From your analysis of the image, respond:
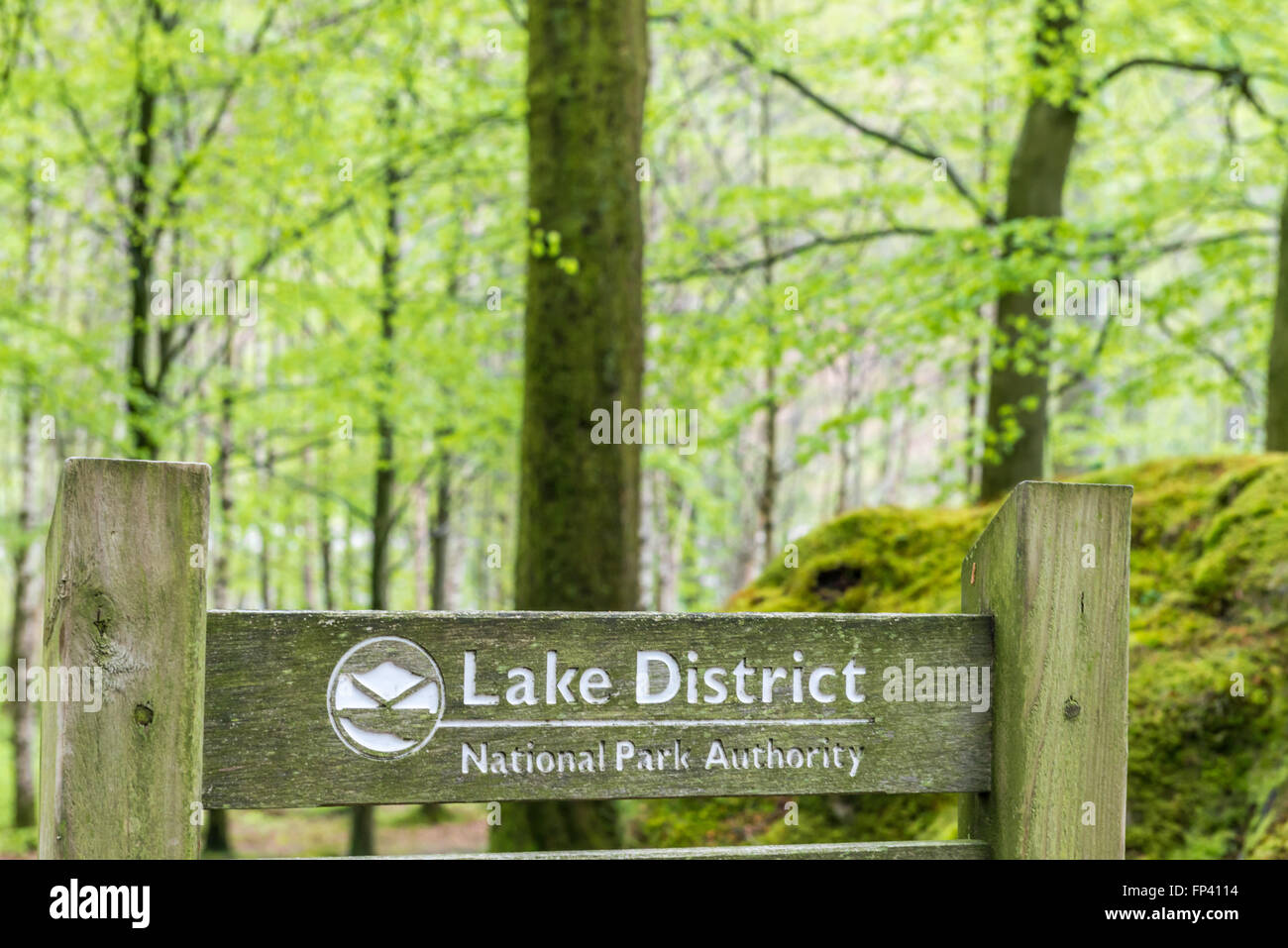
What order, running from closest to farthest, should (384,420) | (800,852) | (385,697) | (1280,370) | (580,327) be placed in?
(385,697) < (800,852) < (580,327) < (1280,370) < (384,420)

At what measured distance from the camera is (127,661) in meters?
1.75

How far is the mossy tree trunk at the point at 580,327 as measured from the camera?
4.62 m

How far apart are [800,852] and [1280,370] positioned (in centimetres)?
556

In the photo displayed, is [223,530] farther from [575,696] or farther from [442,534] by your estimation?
[575,696]

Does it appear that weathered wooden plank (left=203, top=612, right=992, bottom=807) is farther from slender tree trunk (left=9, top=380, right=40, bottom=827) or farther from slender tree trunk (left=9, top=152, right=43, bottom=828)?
slender tree trunk (left=9, top=380, right=40, bottom=827)

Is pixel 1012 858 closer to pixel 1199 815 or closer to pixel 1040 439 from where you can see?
pixel 1199 815

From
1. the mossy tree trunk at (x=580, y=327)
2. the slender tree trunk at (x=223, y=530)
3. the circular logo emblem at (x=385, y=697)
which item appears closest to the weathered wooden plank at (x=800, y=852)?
the circular logo emblem at (x=385, y=697)

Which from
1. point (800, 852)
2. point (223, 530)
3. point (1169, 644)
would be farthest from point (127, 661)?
point (223, 530)

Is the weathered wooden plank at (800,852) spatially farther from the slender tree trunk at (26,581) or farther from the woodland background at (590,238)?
the slender tree trunk at (26,581)

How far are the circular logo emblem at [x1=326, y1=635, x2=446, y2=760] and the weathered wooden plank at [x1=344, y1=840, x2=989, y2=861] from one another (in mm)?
217

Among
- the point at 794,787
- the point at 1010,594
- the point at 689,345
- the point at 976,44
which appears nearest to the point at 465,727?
the point at 794,787

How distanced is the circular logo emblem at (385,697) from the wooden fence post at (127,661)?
0.24 meters

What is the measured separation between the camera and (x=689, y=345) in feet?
26.6

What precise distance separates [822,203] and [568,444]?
5.42 m
